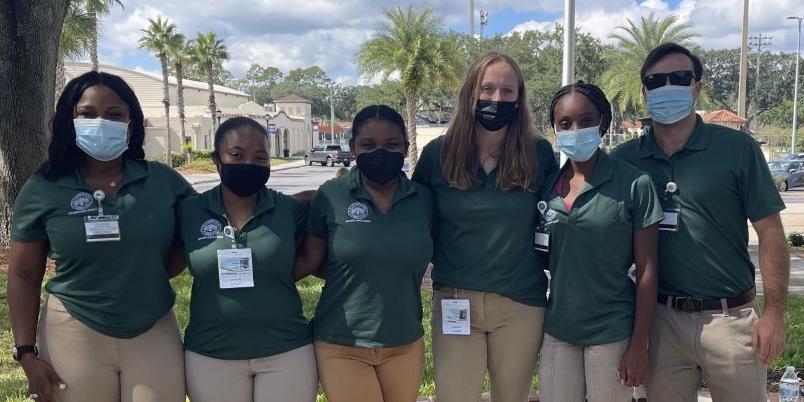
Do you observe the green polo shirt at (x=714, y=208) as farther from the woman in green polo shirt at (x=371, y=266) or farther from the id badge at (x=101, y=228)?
the id badge at (x=101, y=228)

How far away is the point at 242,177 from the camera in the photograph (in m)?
3.02

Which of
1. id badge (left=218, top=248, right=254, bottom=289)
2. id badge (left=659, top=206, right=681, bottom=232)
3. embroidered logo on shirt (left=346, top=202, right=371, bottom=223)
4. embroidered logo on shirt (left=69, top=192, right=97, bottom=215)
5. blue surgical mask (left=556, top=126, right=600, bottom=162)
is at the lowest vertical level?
id badge (left=218, top=248, right=254, bottom=289)

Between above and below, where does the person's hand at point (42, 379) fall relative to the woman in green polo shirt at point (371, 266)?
below

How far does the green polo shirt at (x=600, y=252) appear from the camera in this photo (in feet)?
9.71

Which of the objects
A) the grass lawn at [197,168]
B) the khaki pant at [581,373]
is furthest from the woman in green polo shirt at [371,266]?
the grass lawn at [197,168]

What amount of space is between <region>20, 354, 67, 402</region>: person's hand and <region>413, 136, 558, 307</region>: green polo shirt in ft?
5.95

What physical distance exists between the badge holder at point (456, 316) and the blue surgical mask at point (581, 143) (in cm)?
88

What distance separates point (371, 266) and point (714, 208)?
1655 mm

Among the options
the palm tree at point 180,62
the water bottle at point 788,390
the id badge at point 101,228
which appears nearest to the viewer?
the id badge at point 101,228

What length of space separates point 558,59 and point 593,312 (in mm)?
56097

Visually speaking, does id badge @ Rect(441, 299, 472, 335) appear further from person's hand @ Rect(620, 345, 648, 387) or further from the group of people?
person's hand @ Rect(620, 345, 648, 387)

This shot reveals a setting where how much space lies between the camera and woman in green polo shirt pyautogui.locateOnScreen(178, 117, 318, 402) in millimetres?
2898

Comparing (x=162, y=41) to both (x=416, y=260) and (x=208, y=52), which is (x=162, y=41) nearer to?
(x=208, y=52)

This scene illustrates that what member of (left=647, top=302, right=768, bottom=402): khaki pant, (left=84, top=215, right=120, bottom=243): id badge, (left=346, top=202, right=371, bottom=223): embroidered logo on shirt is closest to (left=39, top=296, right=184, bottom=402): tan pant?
(left=84, top=215, right=120, bottom=243): id badge
